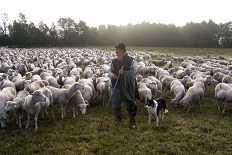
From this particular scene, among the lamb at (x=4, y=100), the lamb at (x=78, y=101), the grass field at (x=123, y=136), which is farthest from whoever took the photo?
the lamb at (x=78, y=101)

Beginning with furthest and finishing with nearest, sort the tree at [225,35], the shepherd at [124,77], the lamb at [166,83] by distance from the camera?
the tree at [225,35], the lamb at [166,83], the shepherd at [124,77]

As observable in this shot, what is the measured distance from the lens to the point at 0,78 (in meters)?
16.3

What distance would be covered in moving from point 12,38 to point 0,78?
262 feet

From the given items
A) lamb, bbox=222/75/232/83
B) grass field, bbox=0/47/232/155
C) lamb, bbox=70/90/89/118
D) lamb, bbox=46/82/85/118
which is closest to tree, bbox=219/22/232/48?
lamb, bbox=222/75/232/83

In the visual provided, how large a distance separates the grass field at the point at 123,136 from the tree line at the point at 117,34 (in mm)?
82992

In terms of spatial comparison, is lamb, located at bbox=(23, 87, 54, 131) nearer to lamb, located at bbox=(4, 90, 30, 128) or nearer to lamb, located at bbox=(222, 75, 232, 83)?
lamb, located at bbox=(4, 90, 30, 128)

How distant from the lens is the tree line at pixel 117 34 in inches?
3487

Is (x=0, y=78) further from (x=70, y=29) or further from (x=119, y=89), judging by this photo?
(x=70, y=29)

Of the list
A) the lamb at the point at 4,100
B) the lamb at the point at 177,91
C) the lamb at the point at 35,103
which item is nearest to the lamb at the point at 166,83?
the lamb at the point at 177,91

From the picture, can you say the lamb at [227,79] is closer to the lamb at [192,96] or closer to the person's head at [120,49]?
the lamb at [192,96]

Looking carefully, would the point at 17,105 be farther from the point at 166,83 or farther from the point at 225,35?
the point at 225,35

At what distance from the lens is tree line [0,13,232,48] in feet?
291

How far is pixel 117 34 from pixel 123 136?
92160 millimetres

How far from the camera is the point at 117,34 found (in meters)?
99.4
